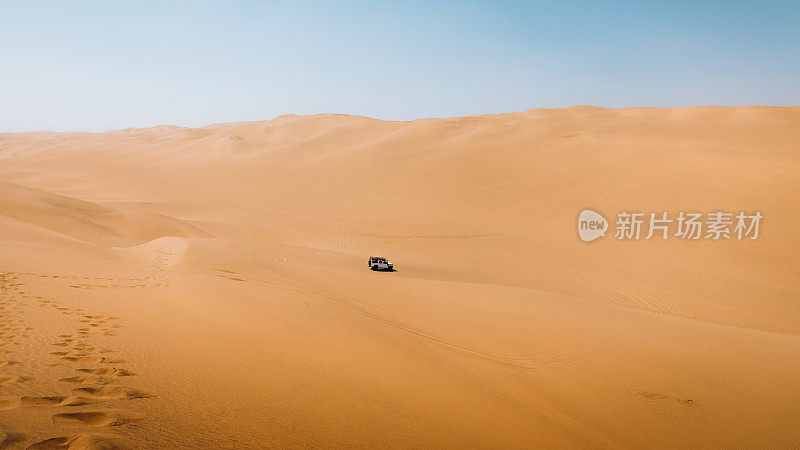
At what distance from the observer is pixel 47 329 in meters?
5.28

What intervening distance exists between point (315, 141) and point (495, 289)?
1715 inches

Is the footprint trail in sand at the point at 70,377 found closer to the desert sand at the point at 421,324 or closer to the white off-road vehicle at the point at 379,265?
the desert sand at the point at 421,324

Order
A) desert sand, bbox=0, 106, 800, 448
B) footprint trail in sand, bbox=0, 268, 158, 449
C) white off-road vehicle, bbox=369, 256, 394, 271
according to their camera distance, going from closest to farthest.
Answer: footprint trail in sand, bbox=0, 268, 158, 449 → desert sand, bbox=0, 106, 800, 448 → white off-road vehicle, bbox=369, 256, 394, 271

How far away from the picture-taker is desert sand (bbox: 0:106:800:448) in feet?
13.5

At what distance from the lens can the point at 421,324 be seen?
8508mm

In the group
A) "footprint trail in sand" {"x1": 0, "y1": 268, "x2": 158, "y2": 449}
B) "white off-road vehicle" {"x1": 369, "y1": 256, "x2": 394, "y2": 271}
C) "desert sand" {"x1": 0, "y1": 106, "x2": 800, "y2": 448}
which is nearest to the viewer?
"footprint trail in sand" {"x1": 0, "y1": 268, "x2": 158, "y2": 449}

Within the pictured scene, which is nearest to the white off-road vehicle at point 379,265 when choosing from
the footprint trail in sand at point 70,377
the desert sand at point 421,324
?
the desert sand at point 421,324

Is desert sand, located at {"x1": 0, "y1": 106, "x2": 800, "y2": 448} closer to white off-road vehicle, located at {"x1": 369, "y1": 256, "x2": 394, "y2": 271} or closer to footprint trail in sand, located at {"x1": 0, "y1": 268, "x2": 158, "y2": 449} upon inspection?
footprint trail in sand, located at {"x1": 0, "y1": 268, "x2": 158, "y2": 449}

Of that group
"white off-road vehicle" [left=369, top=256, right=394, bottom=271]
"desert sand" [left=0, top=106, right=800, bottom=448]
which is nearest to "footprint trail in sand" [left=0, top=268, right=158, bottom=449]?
"desert sand" [left=0, top=106, right=800, bottom=448]

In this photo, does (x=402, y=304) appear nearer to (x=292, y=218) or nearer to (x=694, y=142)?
(x=292, y=218)

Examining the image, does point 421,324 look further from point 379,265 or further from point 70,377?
point 379,265

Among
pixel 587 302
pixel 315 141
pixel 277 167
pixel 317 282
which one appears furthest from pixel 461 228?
pixel 315 141

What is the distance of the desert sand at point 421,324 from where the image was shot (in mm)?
4113

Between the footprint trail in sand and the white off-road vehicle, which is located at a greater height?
the footprint trail in sand
